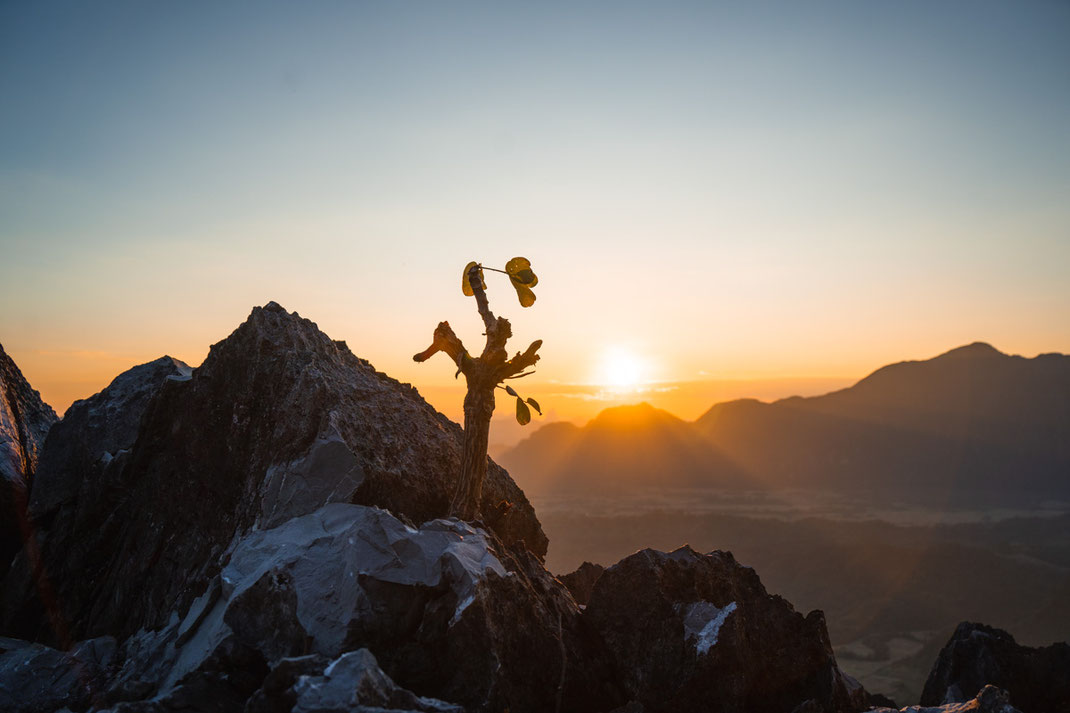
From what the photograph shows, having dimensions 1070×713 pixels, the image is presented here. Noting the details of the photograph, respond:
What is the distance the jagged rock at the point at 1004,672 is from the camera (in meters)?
13.2


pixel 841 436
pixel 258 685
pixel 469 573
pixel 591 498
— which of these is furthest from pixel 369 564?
pixel 841 436

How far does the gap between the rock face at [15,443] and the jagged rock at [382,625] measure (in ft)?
18.9

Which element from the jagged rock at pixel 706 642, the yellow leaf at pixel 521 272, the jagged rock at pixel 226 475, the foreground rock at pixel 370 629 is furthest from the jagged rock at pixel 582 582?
the yellow leaf at pixel 521 272

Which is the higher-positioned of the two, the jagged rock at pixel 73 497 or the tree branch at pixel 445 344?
the tree branch at pixel 445 344

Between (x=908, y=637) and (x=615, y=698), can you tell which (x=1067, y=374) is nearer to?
(x=908, y=637)

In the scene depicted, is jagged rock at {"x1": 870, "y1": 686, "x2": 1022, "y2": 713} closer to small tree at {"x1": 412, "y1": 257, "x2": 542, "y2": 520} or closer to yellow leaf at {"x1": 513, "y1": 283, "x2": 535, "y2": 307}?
small tree at {"x1": 412, "y1": 257, "x2": 542, "y2": 520}

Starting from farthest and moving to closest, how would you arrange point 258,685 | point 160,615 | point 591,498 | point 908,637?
point 591,498, point 908,637, point 160,615, point 258,685

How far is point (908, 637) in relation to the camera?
7669 cm

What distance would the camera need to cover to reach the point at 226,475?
1361 cm

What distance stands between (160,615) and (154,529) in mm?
1840

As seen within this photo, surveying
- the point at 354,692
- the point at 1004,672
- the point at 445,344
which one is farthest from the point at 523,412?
the point at 1004,672

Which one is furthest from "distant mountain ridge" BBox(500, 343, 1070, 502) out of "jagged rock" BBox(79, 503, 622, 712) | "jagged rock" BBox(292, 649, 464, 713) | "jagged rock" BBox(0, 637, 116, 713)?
"jagged rock" BBox(292, 649, 464, 713)

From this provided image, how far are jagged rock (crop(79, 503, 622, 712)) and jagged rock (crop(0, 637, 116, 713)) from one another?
3.04 ft

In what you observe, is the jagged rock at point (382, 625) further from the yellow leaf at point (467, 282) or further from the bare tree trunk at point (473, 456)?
the yellow leaf at point (467, 282)
